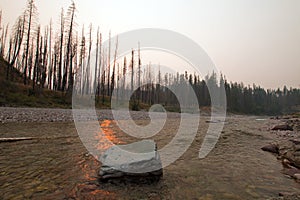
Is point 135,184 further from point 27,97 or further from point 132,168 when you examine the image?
point 27,97

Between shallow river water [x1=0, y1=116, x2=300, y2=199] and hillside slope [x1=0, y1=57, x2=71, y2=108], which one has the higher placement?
hillside slope [x1=0, y1=57, x2=71, y2=108]

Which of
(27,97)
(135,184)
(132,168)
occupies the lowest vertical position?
(135,184)

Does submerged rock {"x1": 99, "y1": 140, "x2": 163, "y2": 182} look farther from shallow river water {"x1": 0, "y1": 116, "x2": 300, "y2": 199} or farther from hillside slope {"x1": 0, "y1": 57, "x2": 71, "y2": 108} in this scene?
hillside slope {"x1": 0, "y1": 57, "x2": 71, "y2": 108}

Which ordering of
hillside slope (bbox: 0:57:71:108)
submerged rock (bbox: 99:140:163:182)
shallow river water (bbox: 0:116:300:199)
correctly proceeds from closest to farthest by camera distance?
shallow river water (bbox: 0:116:300:199) → submerged rock (bbox: 99:140:163:182) → hillside slope (bbox: 0:57:71:108)

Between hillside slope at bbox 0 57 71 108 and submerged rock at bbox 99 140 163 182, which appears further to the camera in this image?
hillside slope at bbox 0 57 71 108

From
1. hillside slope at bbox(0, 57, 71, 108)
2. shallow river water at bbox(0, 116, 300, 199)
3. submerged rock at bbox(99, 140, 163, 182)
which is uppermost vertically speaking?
hillside slope at bbox(0, 57, 71, 108)

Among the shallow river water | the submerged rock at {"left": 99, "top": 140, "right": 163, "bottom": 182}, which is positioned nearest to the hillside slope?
the shallow river water

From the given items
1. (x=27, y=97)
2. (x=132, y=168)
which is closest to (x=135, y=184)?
(x=132, y=168)

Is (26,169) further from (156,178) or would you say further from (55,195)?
(156,178)

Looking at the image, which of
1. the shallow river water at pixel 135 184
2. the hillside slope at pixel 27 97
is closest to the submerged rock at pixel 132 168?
the shallow river water at pixel 135 184

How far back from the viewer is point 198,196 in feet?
10.1

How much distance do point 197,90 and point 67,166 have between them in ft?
245

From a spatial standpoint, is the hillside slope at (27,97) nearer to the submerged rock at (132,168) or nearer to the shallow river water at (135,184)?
the shallow river water at (135,184)

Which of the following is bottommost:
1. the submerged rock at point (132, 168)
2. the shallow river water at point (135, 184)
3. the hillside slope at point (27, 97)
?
the shallow river water at point (135, 184)
